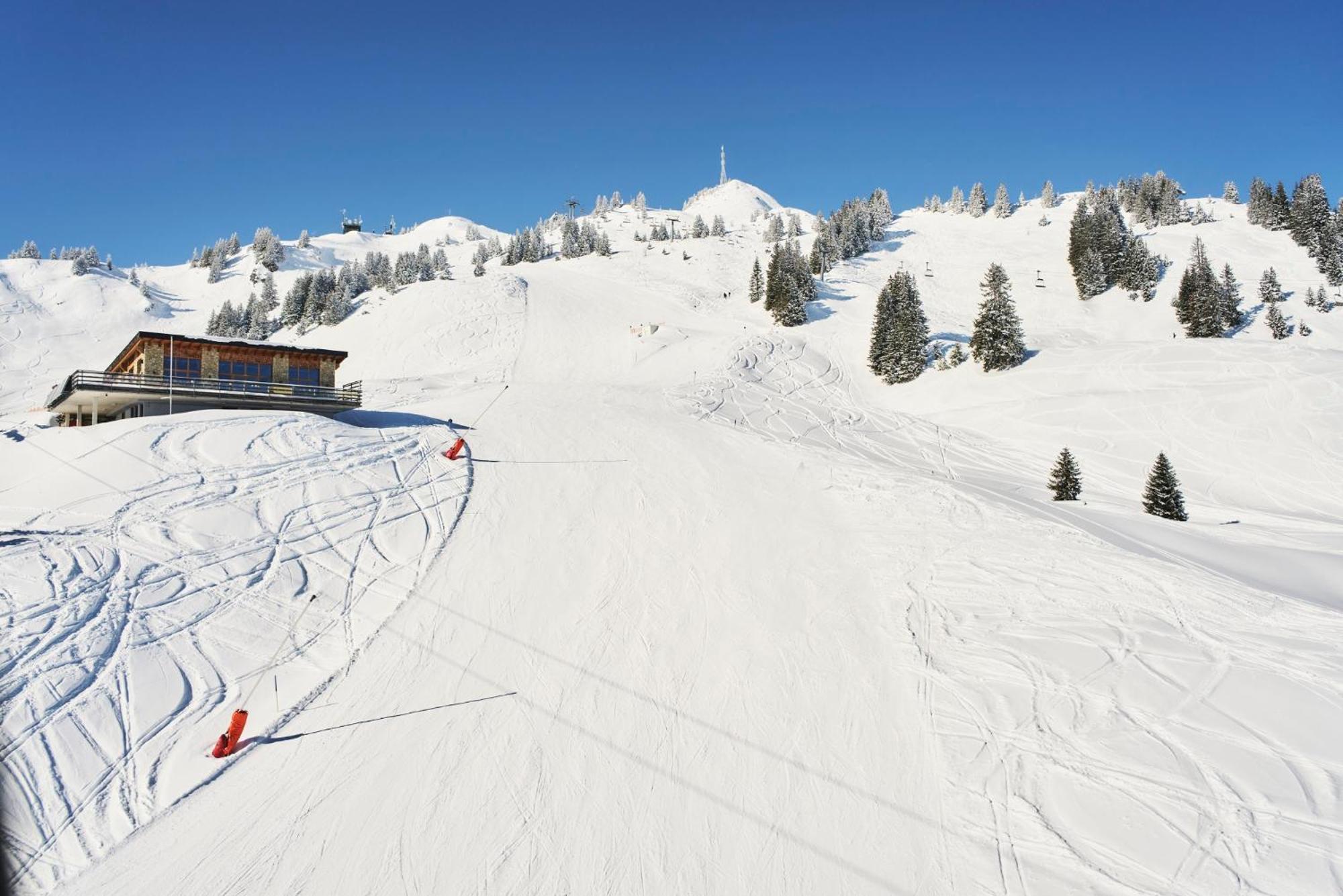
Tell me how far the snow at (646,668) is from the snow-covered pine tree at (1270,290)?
36812 mm

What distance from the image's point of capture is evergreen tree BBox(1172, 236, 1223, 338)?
50.1m

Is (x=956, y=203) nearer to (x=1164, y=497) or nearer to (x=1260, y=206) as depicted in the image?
(x=1260, y=206)

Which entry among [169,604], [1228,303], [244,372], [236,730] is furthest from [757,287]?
[236,730]

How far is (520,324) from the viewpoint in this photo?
61.9 meters

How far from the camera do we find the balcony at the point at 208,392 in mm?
25547

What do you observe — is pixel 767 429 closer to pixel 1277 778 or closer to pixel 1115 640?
pixel 1115 640

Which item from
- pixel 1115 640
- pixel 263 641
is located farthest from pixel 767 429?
pixel 263 641

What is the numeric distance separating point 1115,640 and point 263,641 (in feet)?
51.6

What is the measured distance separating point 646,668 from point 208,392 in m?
23.3

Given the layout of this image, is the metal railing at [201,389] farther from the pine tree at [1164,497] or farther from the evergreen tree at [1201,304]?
the evergreen tree at [1201,304]

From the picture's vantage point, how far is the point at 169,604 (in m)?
13.0

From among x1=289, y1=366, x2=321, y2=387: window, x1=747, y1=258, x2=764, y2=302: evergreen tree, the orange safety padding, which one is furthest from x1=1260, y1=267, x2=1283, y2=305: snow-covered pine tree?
the orange safety padding

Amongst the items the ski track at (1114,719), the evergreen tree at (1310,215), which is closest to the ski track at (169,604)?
the ski track at (1114,719)

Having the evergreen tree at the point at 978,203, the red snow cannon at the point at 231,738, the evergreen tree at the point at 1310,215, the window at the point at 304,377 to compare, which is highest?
the evergreen tree at the point at 978,203
